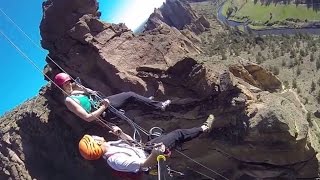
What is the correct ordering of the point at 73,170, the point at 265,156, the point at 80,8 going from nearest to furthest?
the point at 265,156, the point at 80,8, the point at 73,170

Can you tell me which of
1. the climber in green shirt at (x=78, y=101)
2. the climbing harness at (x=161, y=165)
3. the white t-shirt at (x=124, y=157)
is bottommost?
the climbing harness at (x=161, y=165)

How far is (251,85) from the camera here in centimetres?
2781

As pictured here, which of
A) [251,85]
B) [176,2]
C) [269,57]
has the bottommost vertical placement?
[251,85]

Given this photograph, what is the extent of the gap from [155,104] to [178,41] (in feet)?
59.3

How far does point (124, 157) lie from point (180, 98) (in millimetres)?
16302

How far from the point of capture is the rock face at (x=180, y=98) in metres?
25.6

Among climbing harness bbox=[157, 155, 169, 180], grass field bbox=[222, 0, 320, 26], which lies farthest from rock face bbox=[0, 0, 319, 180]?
grass field bbox=[222, 0, 320, 26]

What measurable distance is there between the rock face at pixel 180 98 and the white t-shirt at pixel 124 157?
8.99 meters

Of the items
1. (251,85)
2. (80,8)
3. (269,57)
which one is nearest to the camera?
(251,85)

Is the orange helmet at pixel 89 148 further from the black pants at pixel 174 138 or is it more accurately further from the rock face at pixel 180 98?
the rock face at pixel 180 98

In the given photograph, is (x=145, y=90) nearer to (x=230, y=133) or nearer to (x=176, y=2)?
(x=230, y=133)

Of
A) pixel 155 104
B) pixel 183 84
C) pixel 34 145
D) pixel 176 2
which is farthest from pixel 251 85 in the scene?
pixel 176 2

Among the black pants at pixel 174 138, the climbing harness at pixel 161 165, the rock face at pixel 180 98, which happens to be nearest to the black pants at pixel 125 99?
the black pants at pixel 174 138

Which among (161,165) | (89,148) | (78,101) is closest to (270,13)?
(78,101)
